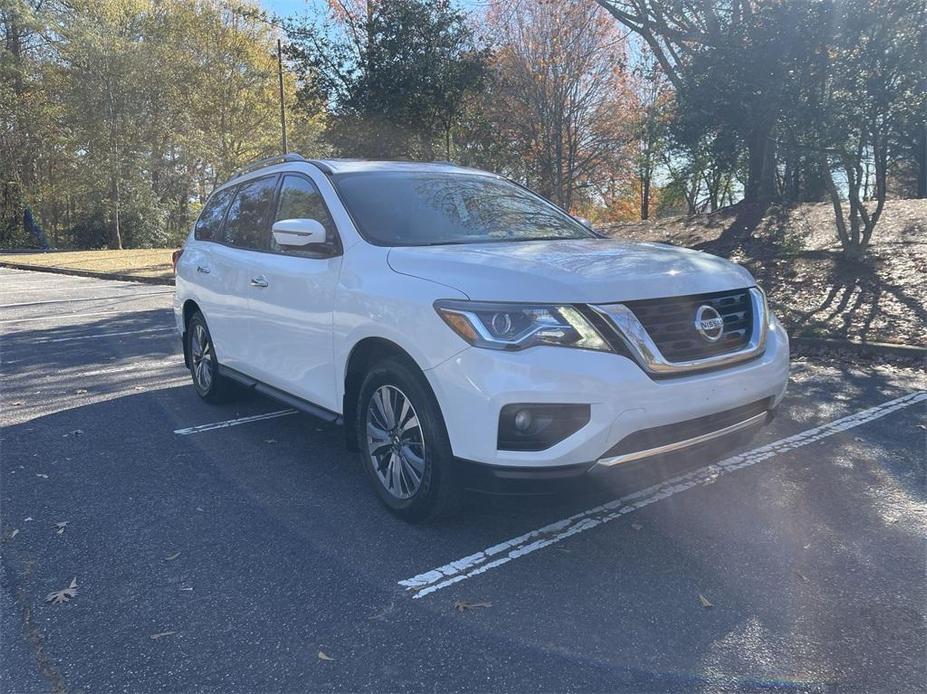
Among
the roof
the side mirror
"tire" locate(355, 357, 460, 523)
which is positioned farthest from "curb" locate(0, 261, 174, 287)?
"tire" locate(355, 357, 460, 523)

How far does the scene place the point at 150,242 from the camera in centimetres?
3681

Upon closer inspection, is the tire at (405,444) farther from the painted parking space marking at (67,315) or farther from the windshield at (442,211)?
the painted parking space marking at (67,315)

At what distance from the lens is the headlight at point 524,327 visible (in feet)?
10.2

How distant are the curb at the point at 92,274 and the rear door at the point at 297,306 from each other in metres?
14.7

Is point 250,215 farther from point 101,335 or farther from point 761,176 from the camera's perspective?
point 761,176

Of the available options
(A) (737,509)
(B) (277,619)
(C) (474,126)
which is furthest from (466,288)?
(C) (474,126)

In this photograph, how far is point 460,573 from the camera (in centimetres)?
326

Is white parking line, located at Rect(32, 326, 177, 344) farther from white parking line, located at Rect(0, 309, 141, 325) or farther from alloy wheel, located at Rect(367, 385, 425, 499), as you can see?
alloy wheel, located at Rect(367, 385, 425, 499)

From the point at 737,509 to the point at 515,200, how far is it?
243 centimetres

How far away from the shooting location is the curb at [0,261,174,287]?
19487 mm

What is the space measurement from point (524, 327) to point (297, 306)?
177 centimetres

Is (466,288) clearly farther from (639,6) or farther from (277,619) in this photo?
(639,6)

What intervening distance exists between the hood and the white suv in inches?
0.4

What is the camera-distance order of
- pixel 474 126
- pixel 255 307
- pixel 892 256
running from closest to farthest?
pixel 255 307 < pixel 892 256 < pixel 474 126
